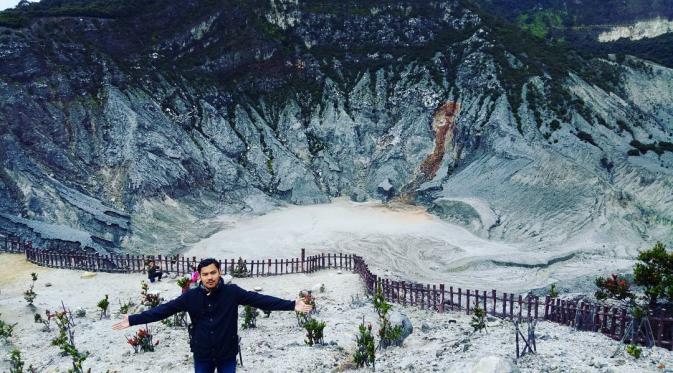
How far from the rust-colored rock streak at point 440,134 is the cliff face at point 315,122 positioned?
0.17m

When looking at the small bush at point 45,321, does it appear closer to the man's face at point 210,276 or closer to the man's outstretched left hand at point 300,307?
the man's face at point 210,276

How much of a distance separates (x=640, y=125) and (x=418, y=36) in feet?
94.5

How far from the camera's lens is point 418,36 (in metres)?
69.1

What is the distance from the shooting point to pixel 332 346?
600 inches

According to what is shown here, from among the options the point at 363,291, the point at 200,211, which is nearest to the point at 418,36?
the point at 200,211

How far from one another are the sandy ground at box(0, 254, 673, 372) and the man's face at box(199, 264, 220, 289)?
6.14 meters

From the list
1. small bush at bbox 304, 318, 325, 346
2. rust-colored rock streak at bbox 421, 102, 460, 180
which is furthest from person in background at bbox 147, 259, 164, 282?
rust-colored rock streak at bbox 421, 102, 460, 180

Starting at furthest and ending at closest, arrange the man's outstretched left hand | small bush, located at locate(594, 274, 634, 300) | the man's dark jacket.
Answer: small bush, located at locate(594, 274, 634, 300), the man's outstretched left hand, the man's dark jacket

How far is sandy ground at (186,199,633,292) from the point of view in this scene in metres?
30.0

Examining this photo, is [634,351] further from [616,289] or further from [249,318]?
[249,318]

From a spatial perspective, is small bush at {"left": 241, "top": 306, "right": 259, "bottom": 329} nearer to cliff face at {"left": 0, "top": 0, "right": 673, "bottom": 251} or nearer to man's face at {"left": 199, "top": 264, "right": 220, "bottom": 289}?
man's face at {"left": 199, "top": 264, "right": 220, "bottom": 289}

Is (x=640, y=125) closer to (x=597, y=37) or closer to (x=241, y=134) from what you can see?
(x=241, y=134)

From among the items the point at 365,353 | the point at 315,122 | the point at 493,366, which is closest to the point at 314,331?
the point at 365,353

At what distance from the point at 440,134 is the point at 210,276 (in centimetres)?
5077
